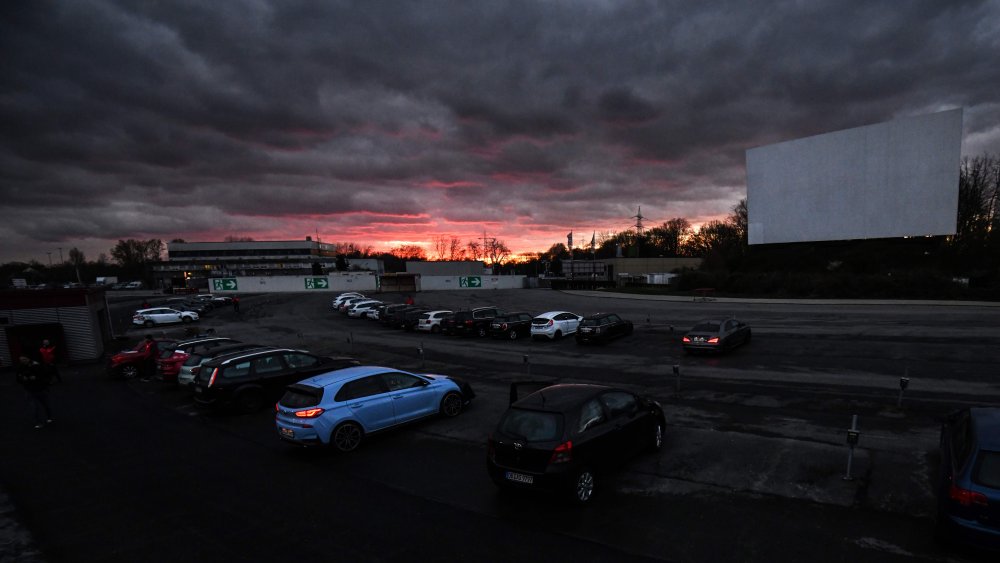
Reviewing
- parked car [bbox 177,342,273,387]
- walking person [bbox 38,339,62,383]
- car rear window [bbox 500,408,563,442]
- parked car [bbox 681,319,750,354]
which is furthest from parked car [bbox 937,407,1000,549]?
walking person [bbox 38,339,62,383]

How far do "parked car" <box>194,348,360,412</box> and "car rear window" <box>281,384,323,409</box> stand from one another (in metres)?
3.78

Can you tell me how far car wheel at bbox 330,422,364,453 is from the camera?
9.20 meters

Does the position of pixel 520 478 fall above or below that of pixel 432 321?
above

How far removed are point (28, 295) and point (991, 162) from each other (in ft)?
308

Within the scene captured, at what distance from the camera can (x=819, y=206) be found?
53.1 m

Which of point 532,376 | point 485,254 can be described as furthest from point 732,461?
point 485,254

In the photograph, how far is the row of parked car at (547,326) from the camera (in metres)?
19.2

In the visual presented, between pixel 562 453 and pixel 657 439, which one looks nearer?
pixel 562 453

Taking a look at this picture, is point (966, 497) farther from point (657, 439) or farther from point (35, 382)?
point (35, 382)

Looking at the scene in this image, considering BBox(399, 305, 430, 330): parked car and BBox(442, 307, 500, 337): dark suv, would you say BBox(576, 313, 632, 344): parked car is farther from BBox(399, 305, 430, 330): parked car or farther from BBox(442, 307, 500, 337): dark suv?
BBox(399, 305, 430, 330): parked car

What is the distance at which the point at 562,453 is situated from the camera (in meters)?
6.39

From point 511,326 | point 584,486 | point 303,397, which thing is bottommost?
point 511,326

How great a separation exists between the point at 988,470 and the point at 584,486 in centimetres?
450

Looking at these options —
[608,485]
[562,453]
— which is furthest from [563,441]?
[608,485]
